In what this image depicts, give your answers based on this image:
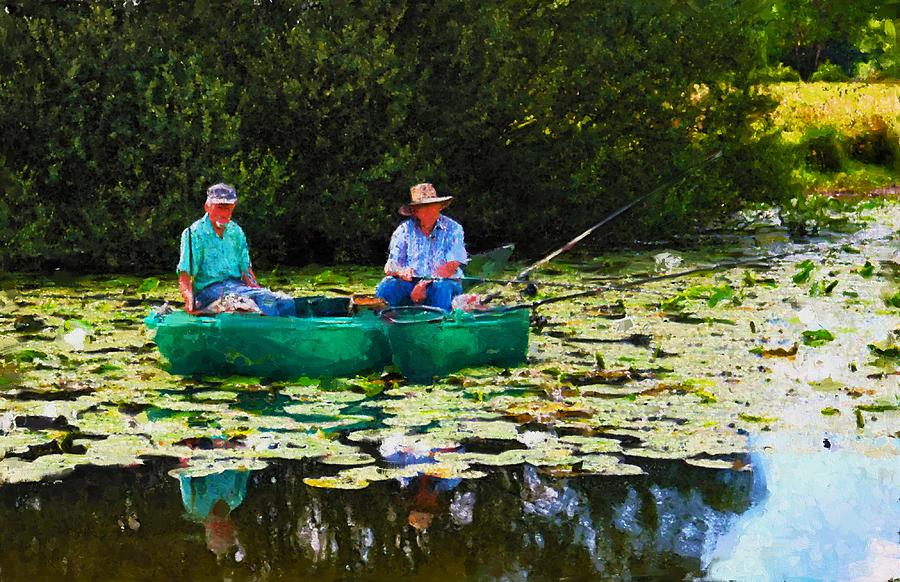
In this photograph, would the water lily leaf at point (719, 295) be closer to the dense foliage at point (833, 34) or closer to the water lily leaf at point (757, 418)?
the dense foliage at point (833, 34)

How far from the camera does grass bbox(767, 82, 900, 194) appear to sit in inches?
1273

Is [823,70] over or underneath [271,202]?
over

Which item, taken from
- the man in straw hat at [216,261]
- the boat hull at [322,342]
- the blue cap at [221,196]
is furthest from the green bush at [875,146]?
the blue cap at [221,196]

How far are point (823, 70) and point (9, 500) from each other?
4033 centimetres

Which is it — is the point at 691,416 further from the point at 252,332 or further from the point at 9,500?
the point at 9,500

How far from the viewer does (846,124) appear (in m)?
34.2

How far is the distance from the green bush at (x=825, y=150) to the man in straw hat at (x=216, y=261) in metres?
25.3

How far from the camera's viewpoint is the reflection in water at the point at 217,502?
19.5 ft

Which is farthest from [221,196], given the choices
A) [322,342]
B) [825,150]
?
[825,150]

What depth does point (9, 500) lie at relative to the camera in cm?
666

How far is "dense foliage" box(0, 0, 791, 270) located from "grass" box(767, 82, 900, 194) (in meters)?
12.5

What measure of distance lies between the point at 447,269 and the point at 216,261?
164cm

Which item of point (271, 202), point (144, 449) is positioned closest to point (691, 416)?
point (144, 449)

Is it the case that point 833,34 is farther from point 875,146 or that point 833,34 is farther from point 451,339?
point 451,339
